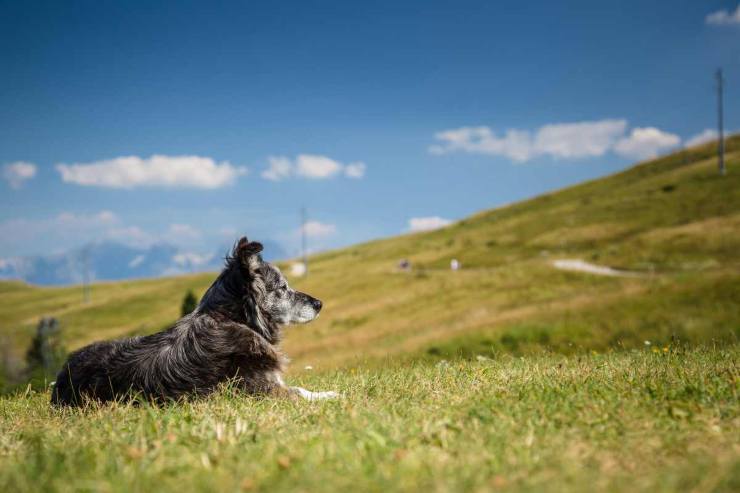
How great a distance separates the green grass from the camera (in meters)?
3.81

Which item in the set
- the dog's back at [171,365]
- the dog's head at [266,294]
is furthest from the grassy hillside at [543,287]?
the dog's back at [171,365]

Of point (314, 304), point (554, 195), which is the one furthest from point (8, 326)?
point (314, 304)

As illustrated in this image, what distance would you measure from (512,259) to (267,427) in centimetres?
8445

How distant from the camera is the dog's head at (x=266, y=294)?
7836mm

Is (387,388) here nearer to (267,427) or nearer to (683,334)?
(267,427)

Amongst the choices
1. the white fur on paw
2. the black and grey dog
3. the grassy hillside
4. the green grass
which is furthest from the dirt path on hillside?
the black and grey dog

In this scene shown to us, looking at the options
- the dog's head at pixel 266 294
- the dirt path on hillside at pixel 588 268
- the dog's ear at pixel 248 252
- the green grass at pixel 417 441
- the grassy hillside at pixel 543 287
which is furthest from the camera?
the dirt path on hillside at pixel 588 268

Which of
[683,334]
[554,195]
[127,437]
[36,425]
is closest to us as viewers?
[127,437]

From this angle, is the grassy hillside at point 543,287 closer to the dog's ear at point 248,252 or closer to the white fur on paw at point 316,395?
the white fur on paw at point 316,395

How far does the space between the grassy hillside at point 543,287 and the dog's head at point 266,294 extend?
6.55m

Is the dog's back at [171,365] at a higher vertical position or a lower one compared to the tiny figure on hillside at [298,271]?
higher

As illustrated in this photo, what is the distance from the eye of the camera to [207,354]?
751 cm

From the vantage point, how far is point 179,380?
736 cm

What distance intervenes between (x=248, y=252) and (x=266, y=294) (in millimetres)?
790
